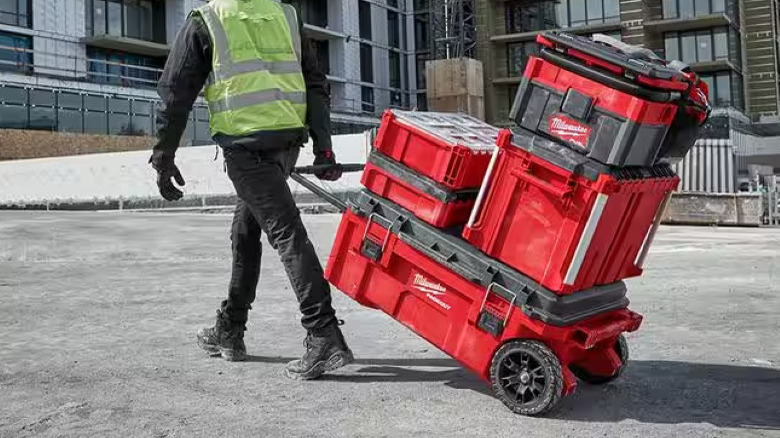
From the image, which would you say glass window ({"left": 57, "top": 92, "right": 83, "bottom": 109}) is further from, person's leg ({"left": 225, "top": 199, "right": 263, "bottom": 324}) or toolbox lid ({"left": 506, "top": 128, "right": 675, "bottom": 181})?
toolbox lid ({"left": 506, "top": 128, "right": 675, "bottom": 181})

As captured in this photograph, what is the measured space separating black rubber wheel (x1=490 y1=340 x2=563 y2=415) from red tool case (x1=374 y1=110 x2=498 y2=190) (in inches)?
29.1

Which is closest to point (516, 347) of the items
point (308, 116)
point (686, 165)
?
point (308, 116)

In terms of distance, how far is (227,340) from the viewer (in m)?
4.11

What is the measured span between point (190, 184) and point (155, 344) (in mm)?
19071

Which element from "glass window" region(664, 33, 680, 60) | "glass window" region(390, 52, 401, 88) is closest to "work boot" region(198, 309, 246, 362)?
"glass window" region(664, 33, 680, 60)

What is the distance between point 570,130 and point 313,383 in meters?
1.63

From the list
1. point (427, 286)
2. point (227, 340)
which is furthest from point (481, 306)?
point (227, 340)

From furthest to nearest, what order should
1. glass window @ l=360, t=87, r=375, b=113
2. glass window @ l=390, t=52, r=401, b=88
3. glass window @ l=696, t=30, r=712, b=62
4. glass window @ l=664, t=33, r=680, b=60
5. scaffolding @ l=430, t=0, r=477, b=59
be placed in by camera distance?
glass window @ l=390, t=52, r=401, b=88, glass window @ l=360, t=87, r=375, b=113, scaffolding @ l=430, t=0, r=477, b=59, glass window @ l=664, t=33, r=680, b=60, glass window @ l=696, t=30, r=712, b=62

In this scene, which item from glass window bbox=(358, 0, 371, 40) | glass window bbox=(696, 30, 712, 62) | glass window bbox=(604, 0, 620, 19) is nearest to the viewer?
glass window bbox=(696, 30, 712, 62)

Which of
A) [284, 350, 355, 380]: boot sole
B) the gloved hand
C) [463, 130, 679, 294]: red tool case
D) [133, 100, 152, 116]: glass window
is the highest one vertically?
[133, 100, 152, 116]: glass window

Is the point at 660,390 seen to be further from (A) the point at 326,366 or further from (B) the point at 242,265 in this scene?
(B) the point at 242,265

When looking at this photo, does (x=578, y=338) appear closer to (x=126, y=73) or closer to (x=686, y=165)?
(x=686, y=165)

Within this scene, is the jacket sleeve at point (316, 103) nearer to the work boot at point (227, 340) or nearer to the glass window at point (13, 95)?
the work boot at point (227, 340)

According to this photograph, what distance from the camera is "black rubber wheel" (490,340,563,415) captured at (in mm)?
3100
